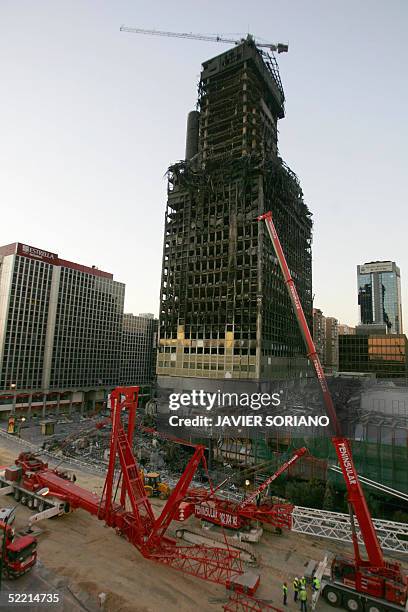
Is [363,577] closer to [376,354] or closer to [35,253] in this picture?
[35,253]

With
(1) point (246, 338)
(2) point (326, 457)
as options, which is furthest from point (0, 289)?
(2) point (326, 457)

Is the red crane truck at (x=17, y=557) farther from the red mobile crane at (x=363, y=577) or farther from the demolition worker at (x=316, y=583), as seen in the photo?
the red mobile crane at (x=363, y=577)

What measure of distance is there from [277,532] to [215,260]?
50.0 m

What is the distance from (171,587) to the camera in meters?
21.6

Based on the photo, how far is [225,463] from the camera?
48.8 m

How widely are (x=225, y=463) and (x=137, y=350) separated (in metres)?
85.3

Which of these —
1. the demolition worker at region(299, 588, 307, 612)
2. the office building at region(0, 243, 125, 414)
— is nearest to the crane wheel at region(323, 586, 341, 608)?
the demolition worker at region(299, 588, 307, 612)

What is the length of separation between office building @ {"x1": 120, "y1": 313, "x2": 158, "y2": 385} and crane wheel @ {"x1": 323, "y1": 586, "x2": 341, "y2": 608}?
105m

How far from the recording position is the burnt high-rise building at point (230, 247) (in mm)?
67312

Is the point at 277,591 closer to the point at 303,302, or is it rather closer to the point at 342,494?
the point at 342,494

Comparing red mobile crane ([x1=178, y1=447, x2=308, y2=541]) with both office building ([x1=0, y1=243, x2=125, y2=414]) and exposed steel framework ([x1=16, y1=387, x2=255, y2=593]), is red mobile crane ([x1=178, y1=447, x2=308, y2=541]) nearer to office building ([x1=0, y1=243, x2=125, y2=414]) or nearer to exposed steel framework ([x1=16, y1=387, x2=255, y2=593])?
exposed steel framework ([x1=16, y1=387, x2=255, y2=593])

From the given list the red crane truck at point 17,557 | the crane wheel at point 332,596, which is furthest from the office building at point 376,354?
the red crane truck at point 17,557

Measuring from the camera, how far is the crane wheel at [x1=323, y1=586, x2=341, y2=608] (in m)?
20.5

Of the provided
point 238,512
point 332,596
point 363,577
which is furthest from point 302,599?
point 238,512
